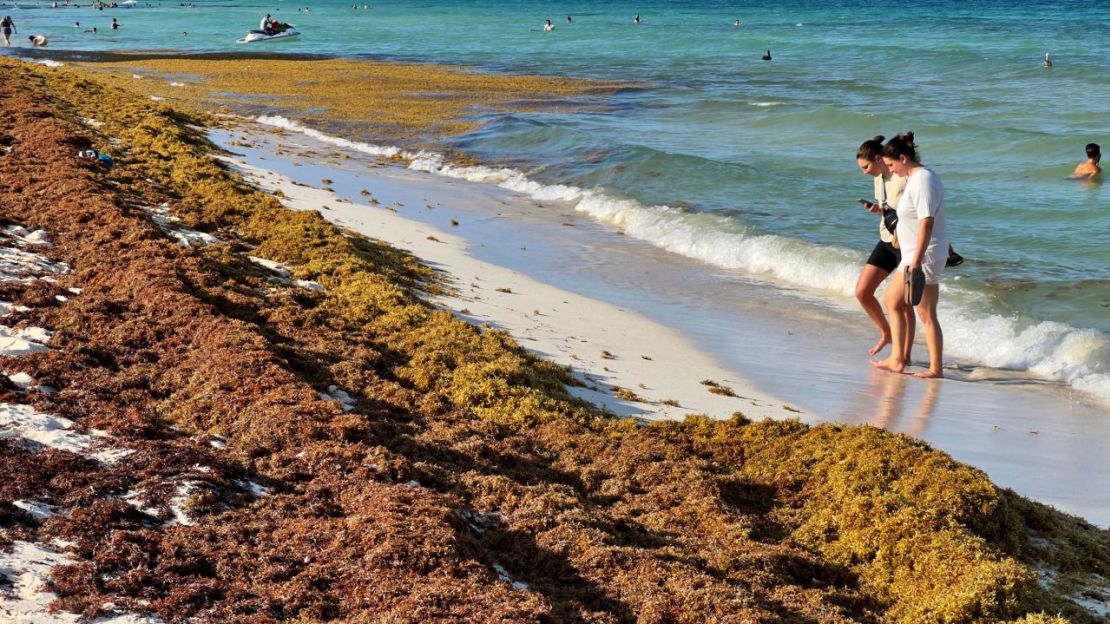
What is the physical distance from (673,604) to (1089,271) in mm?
9423

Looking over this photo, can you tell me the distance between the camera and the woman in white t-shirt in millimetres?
6996

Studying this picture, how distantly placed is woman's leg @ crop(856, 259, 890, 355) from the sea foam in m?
0.88

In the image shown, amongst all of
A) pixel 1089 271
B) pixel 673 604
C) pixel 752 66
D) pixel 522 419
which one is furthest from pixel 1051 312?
pixel 752 66

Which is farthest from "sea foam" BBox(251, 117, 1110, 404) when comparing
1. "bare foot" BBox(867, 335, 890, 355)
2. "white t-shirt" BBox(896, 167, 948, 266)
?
"white t-shirt" BBox(896, 167, 948, 266)

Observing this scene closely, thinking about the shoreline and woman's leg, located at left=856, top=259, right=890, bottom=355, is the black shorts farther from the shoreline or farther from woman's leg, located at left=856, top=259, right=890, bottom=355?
the shoreline

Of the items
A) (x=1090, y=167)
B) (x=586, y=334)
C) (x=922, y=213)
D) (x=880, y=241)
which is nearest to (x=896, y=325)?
(x=880, y=241)

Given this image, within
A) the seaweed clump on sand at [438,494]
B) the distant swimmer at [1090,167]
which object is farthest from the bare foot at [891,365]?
the distant swimmer at [1090,167]

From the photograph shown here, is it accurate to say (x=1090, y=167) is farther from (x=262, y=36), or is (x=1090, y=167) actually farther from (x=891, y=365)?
(x=262, y=36)

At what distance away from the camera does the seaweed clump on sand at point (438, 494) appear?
3.81 metres

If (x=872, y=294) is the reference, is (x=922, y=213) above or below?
above

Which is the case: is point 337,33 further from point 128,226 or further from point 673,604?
point 673,604

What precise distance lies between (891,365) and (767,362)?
3.09 ft

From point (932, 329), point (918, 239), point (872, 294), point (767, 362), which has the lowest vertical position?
point (767, 362)

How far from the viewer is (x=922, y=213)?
23.0 feet
